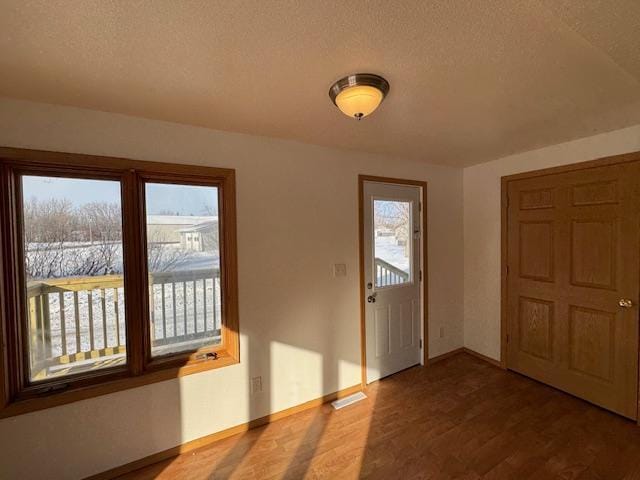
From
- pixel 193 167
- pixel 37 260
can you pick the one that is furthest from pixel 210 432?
pixel 193 167

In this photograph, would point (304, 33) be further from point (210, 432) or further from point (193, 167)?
point (210, 432)

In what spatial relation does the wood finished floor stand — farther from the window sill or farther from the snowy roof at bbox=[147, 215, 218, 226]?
the snowy roof at bbox=[147, 215, 218, 226]

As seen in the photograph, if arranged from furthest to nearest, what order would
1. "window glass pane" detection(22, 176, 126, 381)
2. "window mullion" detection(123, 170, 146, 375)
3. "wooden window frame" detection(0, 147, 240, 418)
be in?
"window mullion" detection(123, 170, 146, 375) < "window glass pane" detection(22, 176, 126, 381) < "wooden window frame" detection(0, 147, 240, 418)

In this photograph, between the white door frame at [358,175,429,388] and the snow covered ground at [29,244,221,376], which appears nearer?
the snow covered ground at [29,244,221,376]

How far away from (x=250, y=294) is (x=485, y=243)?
2.58 meters

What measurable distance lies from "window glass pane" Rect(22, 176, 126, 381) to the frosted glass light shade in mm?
1528

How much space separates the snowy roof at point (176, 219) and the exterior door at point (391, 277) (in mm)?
1401

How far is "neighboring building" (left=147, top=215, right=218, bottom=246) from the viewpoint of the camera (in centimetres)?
190

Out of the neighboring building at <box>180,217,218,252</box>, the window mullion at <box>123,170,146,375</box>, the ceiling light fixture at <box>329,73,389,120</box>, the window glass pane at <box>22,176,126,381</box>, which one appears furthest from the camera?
the neighboring building at <box>180,217,218,252</box>

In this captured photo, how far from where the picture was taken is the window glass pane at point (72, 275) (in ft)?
5.38

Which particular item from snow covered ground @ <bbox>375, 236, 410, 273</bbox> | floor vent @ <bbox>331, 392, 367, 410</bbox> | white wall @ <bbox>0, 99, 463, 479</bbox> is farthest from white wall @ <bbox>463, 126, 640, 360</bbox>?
floor vent @ <bbox>331, 392, 367, 410</bbox>

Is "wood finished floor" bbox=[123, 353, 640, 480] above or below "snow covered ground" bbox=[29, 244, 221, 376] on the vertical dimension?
below

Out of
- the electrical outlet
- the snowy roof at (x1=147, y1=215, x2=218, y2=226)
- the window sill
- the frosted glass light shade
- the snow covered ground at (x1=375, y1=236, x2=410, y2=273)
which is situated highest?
the frosted glass light shade

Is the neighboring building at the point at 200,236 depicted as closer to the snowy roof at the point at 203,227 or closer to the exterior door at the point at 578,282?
the snowy roof at the point at 203,227
